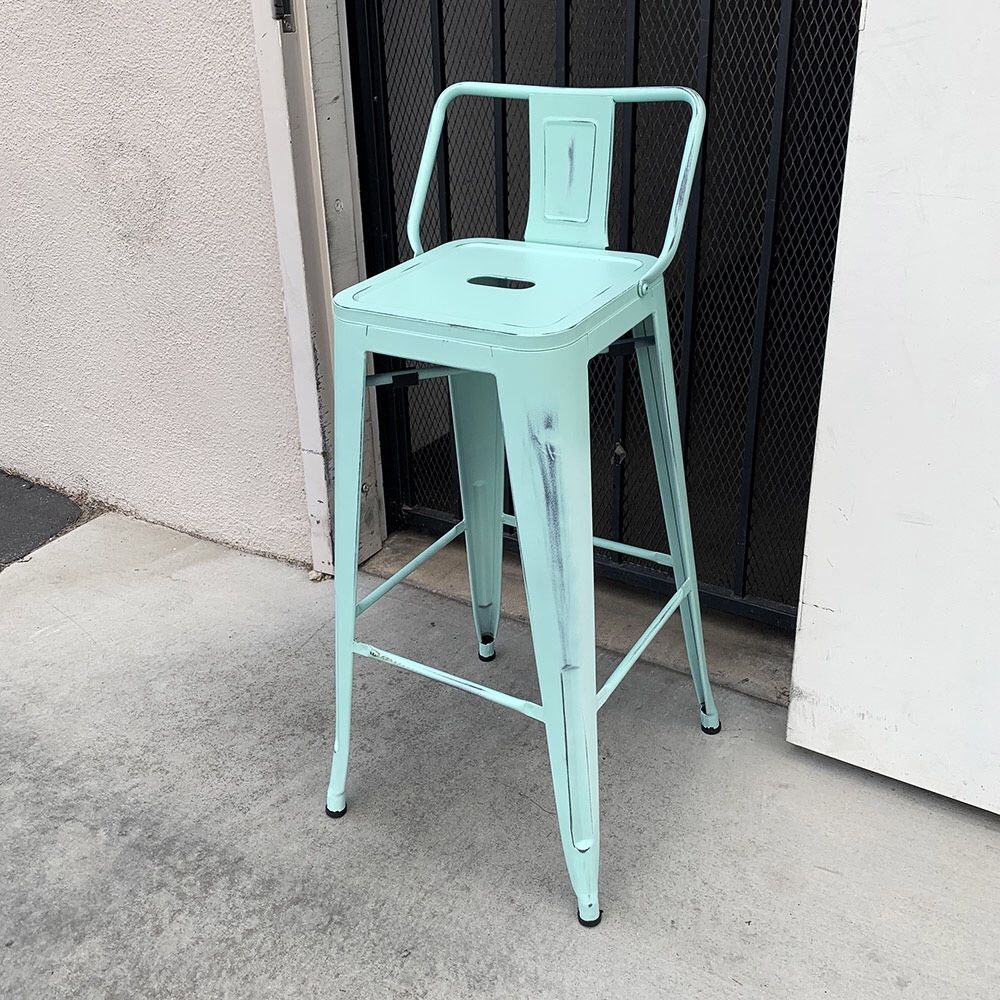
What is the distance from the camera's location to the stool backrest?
183 centimetres

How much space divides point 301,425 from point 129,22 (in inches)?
41.7

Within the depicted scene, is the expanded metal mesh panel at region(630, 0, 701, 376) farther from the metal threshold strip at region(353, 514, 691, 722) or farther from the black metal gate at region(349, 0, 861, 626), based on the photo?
the metal threshold strip at region(353, 514, 691, 722)

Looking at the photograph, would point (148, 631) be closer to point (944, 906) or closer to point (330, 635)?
point (330, 635)

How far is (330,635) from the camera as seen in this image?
2.77m

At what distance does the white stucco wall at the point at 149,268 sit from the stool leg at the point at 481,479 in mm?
726

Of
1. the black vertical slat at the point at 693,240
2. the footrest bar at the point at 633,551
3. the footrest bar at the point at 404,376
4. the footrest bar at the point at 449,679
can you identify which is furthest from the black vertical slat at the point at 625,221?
the footrest bar at the point at 449,679

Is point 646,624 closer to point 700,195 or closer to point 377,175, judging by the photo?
point 700,195

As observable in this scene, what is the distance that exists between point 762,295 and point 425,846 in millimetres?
1312

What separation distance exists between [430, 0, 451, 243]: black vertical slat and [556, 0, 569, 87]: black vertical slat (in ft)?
0.93

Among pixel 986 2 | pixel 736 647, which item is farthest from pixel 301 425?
pixel 986 2

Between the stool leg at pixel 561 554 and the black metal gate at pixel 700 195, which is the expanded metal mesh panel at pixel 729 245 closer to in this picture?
the black metal gate at pixel 700 195

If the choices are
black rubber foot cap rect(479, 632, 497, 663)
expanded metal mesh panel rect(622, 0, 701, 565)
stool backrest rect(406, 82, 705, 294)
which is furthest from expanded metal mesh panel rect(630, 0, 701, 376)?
black rubber foot cap rect(479, 632, 497, 663)

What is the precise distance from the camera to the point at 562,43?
7.62ft

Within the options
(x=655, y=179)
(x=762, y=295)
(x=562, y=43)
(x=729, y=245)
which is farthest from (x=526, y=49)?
(x=762, y=295)
